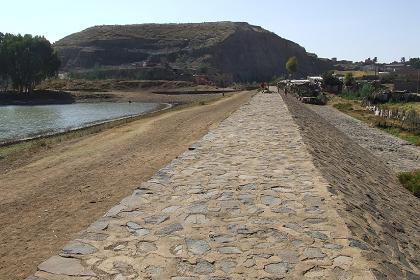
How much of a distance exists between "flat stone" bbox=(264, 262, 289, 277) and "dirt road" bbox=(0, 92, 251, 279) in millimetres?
3130

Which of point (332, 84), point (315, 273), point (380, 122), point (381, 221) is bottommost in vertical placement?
point (380, 122)

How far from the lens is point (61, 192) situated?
34.9ft

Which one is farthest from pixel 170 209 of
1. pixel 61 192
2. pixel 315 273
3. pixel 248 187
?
pixel 61 192

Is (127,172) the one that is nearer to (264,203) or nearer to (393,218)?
(264,203)

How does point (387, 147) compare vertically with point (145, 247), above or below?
below

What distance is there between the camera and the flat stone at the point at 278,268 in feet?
16.2

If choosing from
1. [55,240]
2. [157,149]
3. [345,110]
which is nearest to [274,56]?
[345,110]

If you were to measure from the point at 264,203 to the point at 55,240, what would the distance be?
328 centimetres

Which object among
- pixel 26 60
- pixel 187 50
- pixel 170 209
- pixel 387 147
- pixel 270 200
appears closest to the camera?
pixel 170 209

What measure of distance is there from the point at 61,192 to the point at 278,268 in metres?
6.98

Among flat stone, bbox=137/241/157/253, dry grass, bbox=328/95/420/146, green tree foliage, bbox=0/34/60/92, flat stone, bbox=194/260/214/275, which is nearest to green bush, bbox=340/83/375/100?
dry grass, bbox=328/95/420/146

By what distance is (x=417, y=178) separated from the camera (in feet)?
48.5

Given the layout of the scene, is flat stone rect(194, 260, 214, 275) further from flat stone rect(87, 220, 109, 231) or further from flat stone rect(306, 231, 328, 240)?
flat stone rect(87, 220, 109, 231)

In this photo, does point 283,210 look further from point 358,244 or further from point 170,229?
point 170,229
